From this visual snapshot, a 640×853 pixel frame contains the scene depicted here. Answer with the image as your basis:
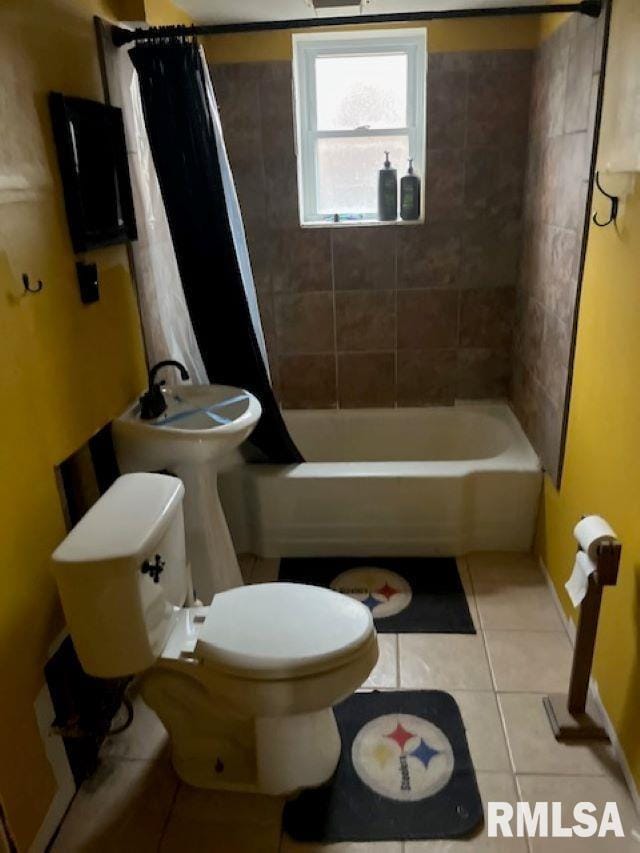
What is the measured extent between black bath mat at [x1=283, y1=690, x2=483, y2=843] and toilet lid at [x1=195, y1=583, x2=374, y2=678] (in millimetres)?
448

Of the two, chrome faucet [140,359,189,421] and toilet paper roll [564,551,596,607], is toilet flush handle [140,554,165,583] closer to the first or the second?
chrome faucet [140,359,189,421]

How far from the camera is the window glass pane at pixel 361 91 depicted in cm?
293

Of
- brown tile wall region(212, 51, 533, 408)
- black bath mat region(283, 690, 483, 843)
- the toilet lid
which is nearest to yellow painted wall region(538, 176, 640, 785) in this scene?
black bath mat region(283, 690, 483, 843)

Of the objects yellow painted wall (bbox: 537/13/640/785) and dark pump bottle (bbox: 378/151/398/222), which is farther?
dark pump bottle (bbox: 378/151/398/222)

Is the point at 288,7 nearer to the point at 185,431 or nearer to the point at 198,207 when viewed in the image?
the point at 198,207

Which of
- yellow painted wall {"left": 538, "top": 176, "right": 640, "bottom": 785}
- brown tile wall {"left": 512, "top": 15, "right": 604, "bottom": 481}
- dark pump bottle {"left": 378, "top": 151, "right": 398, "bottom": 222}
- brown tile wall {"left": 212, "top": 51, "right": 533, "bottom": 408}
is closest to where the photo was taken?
yellow painted wall {"left": 538, "top": 176, "right": 640, "bottom": 785}

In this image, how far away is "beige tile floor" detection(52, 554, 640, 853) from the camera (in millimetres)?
1567

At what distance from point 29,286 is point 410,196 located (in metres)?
1.90

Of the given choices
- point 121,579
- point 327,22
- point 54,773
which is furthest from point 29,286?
point 327,22

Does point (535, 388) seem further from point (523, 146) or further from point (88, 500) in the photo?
point (88, 500)

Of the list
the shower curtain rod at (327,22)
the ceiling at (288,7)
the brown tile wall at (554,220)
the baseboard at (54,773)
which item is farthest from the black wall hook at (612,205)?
the baseboard at (54,773)

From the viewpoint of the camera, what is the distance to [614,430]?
1.77 metres

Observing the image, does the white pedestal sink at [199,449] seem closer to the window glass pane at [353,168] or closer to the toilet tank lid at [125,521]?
the toilet tank lid at [125,521]

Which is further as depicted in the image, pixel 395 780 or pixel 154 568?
pixel 395 780
